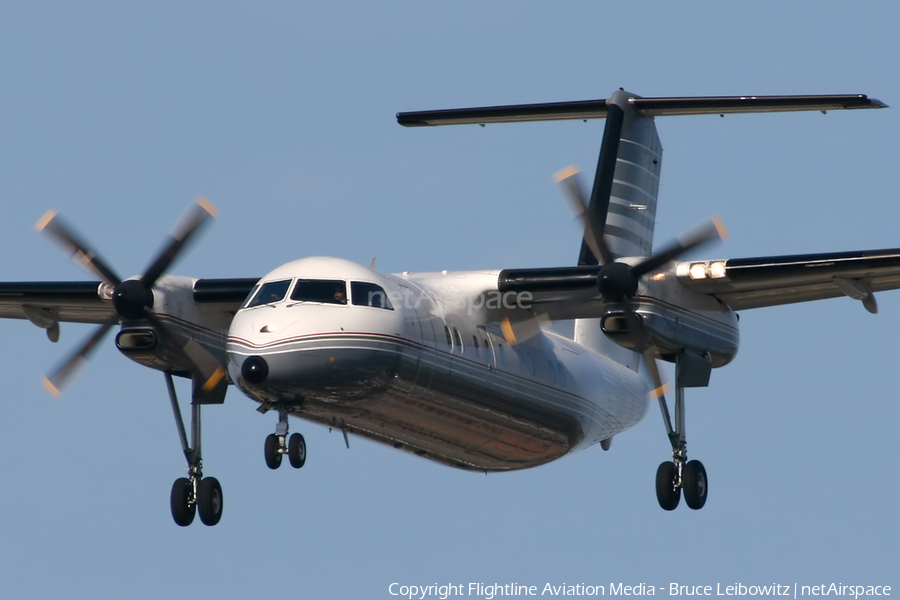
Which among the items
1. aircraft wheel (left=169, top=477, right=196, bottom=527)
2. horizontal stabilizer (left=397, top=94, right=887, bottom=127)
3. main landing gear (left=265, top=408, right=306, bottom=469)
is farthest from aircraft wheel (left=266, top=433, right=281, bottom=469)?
horizontal stabilizer (left=397, top=94, right=887, bottom=127)

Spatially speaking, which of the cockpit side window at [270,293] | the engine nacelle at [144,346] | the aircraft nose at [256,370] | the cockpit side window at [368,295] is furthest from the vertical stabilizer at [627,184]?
the aircraft nose at [256,370]

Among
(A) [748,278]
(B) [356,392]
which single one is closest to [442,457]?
(B) [356,392]

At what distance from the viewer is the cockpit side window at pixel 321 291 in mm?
20141

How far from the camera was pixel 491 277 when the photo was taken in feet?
75.7

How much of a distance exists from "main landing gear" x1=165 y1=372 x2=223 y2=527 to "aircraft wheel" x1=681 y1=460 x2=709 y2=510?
689cm

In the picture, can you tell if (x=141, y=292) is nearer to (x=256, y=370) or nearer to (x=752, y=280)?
(x=256, y=370)

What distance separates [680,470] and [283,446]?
6396 millimetres

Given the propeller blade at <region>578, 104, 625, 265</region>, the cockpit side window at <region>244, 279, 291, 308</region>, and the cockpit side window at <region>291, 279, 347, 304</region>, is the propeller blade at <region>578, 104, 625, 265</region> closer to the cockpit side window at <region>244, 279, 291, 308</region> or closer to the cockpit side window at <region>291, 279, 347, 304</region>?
the cockpit side window at <region>291, 279, 347, 304</region>

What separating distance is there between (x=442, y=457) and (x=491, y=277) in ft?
9.49

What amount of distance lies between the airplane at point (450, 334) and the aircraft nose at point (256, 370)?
20 mm

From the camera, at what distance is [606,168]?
87.5 ft

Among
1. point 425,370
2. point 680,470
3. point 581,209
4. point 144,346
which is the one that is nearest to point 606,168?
point 581,209

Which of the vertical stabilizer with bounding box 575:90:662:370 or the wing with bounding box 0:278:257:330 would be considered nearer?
the wing with bounding box 0:278:257:330

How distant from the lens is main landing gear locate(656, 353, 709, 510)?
23.2m
